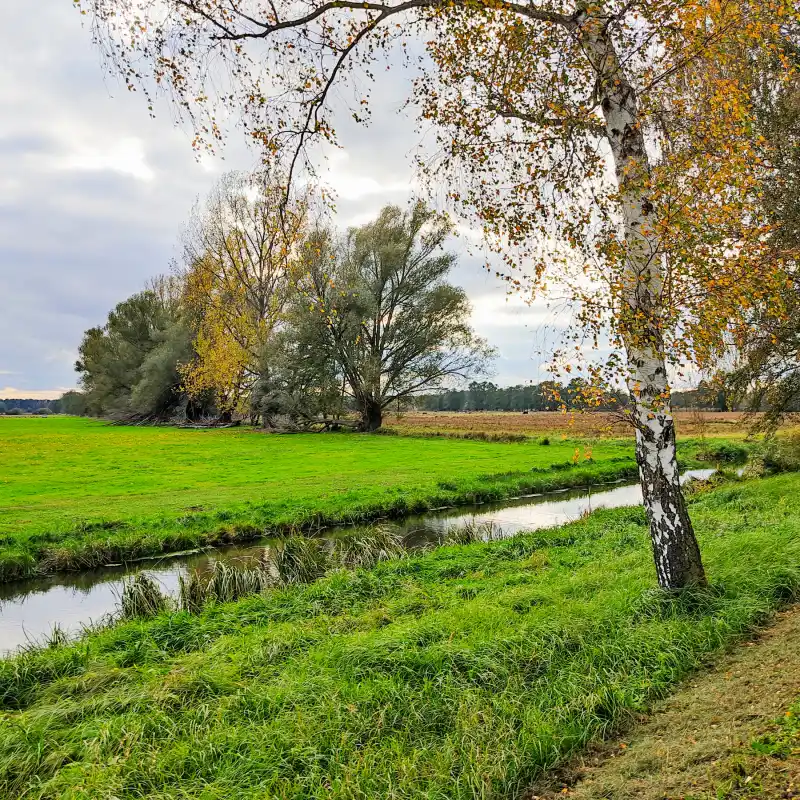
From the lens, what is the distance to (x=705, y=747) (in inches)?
157

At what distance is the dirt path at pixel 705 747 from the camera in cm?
354

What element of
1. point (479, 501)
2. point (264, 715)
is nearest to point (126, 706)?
point (264, 715)

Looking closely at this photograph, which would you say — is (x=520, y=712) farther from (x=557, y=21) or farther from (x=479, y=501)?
(x=479, y=501)

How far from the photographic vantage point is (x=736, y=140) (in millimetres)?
5617

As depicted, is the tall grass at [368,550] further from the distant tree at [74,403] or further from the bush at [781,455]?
the distant tree at [74,403]

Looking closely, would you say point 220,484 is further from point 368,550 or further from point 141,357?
point 141,357

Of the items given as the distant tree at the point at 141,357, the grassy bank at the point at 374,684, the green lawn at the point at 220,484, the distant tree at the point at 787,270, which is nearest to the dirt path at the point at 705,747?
the grassy bank at the point at 374,684

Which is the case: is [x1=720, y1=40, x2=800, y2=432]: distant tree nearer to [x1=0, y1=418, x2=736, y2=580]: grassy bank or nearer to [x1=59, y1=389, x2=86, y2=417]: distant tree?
[x1=0, y1=418, x2=736, y2=580]: grassy bank

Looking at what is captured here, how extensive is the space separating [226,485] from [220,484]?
30 centimetres

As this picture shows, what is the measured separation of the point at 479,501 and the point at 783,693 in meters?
16.6

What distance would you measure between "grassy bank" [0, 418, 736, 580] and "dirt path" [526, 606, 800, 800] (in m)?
2.66

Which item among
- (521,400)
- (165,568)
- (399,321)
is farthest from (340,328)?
(521,400)

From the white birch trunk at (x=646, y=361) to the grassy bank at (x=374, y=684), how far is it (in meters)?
0.58

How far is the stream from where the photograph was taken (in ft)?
32.8
